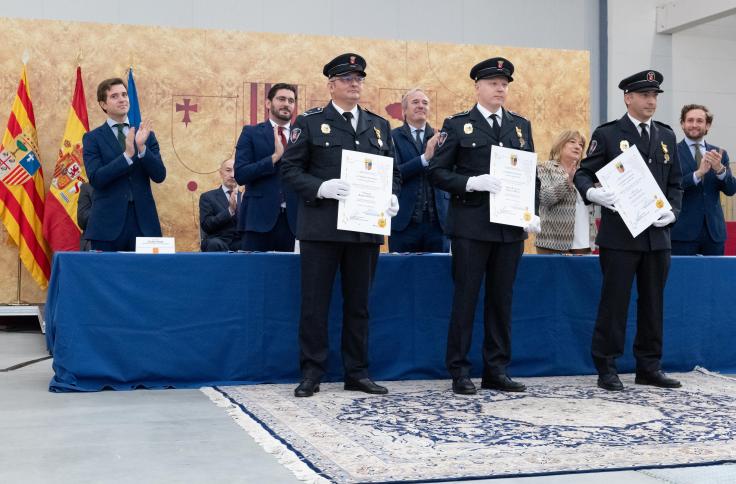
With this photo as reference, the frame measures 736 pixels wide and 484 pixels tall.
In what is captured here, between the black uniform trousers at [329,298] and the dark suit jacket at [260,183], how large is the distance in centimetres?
56

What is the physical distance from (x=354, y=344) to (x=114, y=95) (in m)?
1.78

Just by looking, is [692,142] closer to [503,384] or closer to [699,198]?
[699,198]

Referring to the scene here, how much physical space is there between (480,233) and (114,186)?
186 cm

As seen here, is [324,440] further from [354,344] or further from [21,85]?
[21,85]

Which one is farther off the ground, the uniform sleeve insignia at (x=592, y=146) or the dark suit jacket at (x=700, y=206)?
the uniform sleeve insignia at (x=592, y=146)

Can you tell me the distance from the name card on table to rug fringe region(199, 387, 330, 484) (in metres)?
0.73

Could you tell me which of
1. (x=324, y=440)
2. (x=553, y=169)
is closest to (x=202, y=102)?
(x=553, y=169)

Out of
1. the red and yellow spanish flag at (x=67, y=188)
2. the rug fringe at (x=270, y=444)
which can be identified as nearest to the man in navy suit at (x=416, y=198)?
the rug fringe at (x=270, y=444)

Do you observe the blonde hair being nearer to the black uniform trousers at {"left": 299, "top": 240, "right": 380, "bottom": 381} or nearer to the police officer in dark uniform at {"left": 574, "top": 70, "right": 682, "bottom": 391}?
the police officer in dark uniform at {"left": 574, "top": 70, "right": 682, "bottom": 391}

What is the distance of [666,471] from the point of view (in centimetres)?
281

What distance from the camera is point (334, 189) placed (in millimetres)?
4035

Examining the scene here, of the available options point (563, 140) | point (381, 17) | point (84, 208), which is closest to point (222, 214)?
point (84, 208)

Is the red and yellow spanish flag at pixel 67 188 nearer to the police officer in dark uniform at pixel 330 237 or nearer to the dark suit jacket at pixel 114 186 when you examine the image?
the dark suit jacket at pixel 114 186

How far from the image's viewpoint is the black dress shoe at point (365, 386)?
4.19 metres
